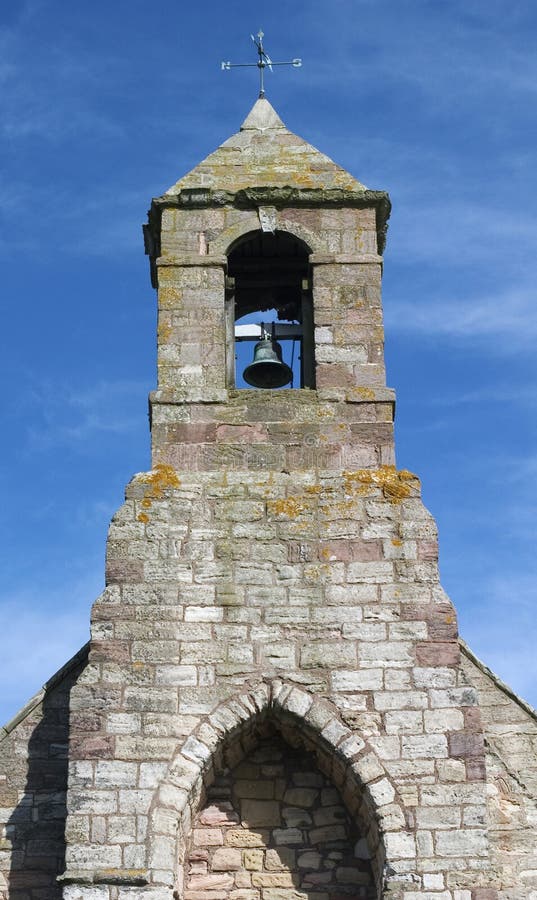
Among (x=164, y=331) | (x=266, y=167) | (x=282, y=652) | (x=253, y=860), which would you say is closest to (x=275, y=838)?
(x=253, y=860)

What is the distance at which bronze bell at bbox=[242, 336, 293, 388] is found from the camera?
40.3 ft

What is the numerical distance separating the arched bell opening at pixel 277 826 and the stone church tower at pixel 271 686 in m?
0.01

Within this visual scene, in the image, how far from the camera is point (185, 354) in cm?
1190

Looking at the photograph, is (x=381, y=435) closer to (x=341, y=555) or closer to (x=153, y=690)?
(x=341, y=555)

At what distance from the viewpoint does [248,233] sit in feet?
40.4

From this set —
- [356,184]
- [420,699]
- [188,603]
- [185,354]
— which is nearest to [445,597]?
[420,699]

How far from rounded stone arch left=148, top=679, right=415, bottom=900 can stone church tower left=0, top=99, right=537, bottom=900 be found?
14 millimetres

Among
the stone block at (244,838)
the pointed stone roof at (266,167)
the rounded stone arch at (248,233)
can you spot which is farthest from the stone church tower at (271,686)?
the pointed stone roof at (266,167)

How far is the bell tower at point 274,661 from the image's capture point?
10.2m

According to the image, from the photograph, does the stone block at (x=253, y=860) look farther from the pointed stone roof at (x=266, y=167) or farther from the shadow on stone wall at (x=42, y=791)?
the pointed stone roof at (x=266, y=167)

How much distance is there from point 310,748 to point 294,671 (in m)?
0.54

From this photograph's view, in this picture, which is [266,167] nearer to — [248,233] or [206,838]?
[248,233]

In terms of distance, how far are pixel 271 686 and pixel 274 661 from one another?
0.18m

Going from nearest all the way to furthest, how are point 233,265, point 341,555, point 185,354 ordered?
point 341,555, point 185,354, point 233,265
